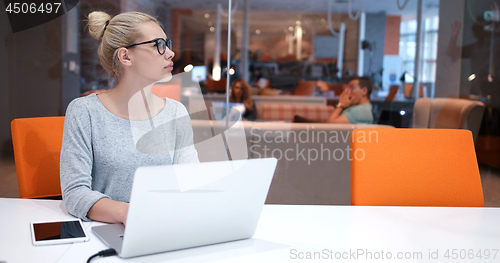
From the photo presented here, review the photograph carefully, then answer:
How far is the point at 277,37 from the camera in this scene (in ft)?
18.9

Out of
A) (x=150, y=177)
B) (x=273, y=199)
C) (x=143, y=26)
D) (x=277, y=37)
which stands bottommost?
(x=273, y=199)

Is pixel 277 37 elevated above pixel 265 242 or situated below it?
above

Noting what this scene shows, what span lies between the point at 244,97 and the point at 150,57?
150 inches

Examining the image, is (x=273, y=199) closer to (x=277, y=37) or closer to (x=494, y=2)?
(x=277, y=37)

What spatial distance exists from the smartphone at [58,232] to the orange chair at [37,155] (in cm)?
54

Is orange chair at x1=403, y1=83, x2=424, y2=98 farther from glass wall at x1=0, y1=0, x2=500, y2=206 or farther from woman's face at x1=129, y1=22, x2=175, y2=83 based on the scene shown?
woman's face at x1=129, y1=22, x2=175, y2=83

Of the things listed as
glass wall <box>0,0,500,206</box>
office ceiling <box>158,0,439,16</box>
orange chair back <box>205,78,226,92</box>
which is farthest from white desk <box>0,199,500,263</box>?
orange chair back <box>205,78,226,92</box>

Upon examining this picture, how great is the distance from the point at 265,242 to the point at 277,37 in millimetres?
5100

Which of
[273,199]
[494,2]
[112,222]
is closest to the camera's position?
[112,222]

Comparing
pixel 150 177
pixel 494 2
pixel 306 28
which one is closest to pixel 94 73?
pixel 306 28

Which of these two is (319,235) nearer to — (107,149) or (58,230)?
(58,230)

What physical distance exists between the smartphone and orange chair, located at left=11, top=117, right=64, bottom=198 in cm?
54

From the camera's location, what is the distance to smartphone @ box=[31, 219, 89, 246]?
0.87 m

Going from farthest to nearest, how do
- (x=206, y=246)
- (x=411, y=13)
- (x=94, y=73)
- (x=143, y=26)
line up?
1. (x=411, y=13)
2. (x=94, y=73)
3. (x=143, y=26)
4. (x=206, y=246)
